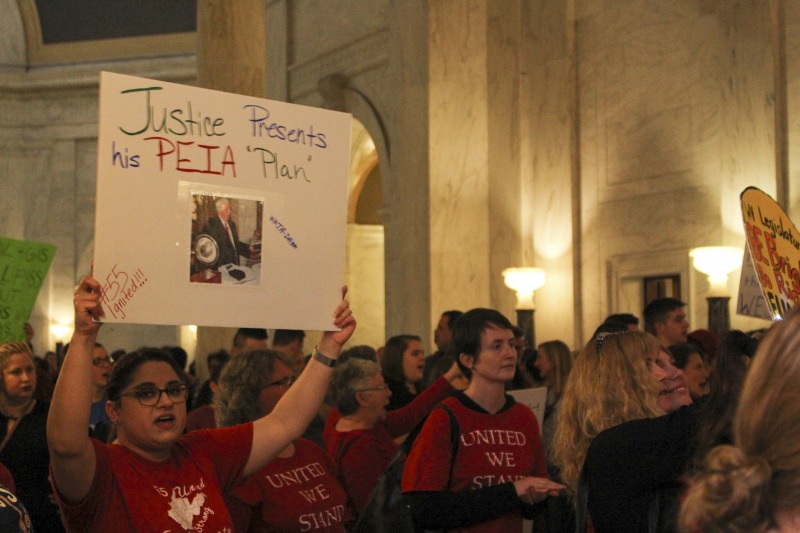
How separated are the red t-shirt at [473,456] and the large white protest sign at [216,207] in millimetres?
849

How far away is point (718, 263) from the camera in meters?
11.0

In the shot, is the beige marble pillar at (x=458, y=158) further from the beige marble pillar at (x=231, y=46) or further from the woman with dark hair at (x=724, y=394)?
the woman with dark hair at (x=724, y=394)

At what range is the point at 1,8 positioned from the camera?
28.9 metres

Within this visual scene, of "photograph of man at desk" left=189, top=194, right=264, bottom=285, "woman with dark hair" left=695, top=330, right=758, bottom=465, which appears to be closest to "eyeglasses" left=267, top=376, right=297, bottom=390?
"photograph of man at desk" left=189, top=194, right=264, bottom=285

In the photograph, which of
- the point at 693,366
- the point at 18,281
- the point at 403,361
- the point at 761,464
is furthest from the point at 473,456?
the point at 18,281

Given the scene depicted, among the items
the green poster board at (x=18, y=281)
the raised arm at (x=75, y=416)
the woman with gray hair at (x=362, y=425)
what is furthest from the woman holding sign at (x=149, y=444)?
the green poster board at (x=18, y=281)

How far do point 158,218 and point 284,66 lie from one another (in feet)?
47.8

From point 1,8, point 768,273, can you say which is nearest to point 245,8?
point 768,273

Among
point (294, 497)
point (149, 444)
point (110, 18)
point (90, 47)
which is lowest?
point (294, 497)

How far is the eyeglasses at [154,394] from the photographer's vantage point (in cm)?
373

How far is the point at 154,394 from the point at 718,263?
8154mm

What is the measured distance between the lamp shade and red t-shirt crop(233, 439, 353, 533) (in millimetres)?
8274

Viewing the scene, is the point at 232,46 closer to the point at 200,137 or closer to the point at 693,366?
the point at 693,366

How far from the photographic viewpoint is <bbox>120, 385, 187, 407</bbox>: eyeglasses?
3.73 meters
